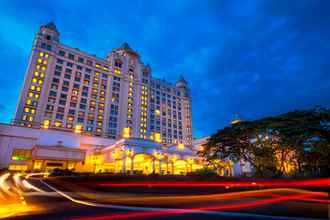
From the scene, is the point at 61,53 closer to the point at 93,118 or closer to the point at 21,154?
the point at 93,118

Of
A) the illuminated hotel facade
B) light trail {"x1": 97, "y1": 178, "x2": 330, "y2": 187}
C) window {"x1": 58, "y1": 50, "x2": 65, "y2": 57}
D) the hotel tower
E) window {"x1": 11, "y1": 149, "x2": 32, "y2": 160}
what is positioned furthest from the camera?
window {"x1": 58, "y1": 50, "x2": 65, "y2": 57}

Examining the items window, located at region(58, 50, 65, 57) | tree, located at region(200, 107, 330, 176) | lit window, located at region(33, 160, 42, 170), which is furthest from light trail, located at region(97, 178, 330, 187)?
window, located at region(58, 50, 65, 57)

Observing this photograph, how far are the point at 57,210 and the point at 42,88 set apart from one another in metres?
65.5

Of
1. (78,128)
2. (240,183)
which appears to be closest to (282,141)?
(240,183)

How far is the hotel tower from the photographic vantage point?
2400 inches

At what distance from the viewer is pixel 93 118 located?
68812 millimetres

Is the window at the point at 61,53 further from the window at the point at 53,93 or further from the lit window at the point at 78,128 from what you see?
the lit window at the point at 78,128

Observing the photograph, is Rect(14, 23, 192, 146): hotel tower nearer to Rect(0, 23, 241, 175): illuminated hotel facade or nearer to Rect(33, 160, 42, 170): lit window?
Rect(0, 23, 241, 175): illuminated hotel facade

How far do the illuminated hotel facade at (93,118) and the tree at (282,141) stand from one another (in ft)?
27.2

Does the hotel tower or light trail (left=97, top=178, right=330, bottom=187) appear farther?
the hotel tower

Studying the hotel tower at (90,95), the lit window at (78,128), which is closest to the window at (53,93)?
the hotel tower at (90,95)

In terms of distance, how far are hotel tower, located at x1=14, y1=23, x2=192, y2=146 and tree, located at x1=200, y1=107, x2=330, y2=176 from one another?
3680 centimetres

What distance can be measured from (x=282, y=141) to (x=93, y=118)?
60.9 m

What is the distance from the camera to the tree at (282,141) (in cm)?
2219
